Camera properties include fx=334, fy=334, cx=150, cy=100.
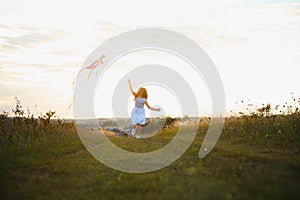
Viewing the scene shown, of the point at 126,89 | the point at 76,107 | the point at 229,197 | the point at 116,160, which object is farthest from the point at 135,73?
the point at 229,197

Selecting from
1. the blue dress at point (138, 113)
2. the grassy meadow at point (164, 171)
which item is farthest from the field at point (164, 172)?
the blue dress at point (138, 113)

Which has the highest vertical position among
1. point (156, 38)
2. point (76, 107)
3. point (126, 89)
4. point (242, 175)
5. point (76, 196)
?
point (156, 38)

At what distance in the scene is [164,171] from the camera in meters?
10.6

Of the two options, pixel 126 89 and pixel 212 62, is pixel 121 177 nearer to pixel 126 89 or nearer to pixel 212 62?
pixel 212 62

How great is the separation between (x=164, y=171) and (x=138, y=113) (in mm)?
10560

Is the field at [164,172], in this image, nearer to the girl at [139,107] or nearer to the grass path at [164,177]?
the grass path at [164,177]

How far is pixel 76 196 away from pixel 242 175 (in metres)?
4.53

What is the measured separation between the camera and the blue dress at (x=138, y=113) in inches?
821

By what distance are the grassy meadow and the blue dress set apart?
4.18 m

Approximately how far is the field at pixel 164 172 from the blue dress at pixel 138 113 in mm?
4321

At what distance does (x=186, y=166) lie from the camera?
11.0m

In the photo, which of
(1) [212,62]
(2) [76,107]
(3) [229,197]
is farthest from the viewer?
(2) [76,107]

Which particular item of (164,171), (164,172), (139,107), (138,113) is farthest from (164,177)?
Answer: (139,107)

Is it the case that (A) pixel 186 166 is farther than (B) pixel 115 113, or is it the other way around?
(B) pixel 115 113
